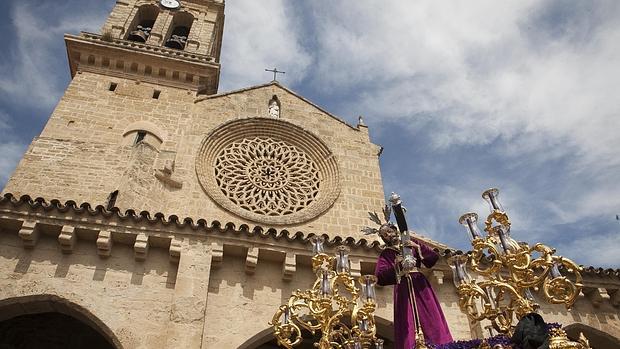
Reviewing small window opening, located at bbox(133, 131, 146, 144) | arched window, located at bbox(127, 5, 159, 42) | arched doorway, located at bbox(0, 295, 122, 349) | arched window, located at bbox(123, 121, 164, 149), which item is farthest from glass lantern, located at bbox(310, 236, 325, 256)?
arched window, located at bbox(127, 5, 159, 42)

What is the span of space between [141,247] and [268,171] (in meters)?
5.85

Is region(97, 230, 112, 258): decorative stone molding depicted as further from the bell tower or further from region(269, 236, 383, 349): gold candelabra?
the bell tower

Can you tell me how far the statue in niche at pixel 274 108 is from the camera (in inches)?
555

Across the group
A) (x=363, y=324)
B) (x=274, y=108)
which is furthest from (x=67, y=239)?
(x=274, y=108)

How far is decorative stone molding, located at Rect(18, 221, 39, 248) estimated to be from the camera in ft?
23.2

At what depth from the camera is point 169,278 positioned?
7.33 m

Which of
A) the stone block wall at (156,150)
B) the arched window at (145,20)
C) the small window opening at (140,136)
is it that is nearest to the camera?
the stone block wall at (156,150)

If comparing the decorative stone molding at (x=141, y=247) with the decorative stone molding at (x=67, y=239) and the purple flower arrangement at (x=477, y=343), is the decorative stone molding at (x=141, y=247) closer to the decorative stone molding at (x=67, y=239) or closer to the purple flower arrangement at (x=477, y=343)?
the decorative stone molding at (x=67, y=239)

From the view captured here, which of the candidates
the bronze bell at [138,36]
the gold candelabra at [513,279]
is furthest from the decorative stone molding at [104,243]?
the bronze bell at [138,36]

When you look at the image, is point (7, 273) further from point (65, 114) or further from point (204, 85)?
point (204, 85)

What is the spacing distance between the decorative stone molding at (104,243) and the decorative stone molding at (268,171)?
163 inches

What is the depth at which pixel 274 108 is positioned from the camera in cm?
1438

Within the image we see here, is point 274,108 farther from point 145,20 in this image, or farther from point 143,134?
point 145,20

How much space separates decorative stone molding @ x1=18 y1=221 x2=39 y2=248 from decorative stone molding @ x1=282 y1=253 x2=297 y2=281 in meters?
3.82
